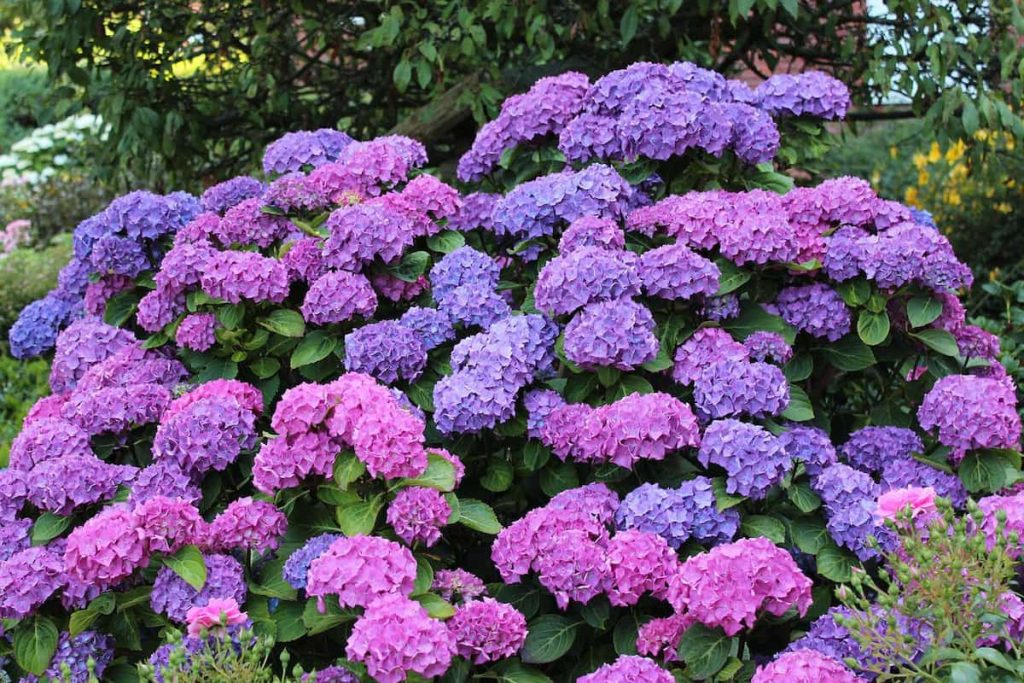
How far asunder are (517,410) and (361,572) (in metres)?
0.66

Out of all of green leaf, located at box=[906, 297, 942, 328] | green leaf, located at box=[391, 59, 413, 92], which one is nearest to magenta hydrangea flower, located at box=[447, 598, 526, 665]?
green leaf, located at box=[906, 297, 942, 328]

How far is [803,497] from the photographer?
2.52m

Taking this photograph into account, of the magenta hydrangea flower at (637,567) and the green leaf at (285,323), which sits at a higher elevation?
the green leaf at (285,323)

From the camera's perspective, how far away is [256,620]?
7.99 ft

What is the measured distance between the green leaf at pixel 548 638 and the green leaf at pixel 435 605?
208 mm

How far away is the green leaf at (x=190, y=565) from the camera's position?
7.67ft

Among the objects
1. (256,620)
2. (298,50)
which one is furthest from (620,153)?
(298,50)

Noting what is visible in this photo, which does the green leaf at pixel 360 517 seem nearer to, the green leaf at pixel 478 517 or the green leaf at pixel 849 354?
the green leaf at pixel 478 517

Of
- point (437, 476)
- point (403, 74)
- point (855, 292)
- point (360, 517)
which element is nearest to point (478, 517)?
point (437, 476)

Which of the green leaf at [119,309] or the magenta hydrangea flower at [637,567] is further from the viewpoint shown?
the green leaf at [119,309]

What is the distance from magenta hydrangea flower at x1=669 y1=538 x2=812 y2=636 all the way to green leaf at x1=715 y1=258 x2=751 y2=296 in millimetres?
717

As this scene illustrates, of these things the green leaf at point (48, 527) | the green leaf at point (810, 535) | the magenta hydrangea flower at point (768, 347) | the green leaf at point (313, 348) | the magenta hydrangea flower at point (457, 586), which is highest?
the magenta hydrangea flower at point (768, 347)

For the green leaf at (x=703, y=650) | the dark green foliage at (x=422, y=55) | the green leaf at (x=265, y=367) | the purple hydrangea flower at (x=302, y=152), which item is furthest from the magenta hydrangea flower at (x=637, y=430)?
the dark green foliage at (x=422, y=55)

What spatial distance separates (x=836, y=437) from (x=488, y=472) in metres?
1.00
